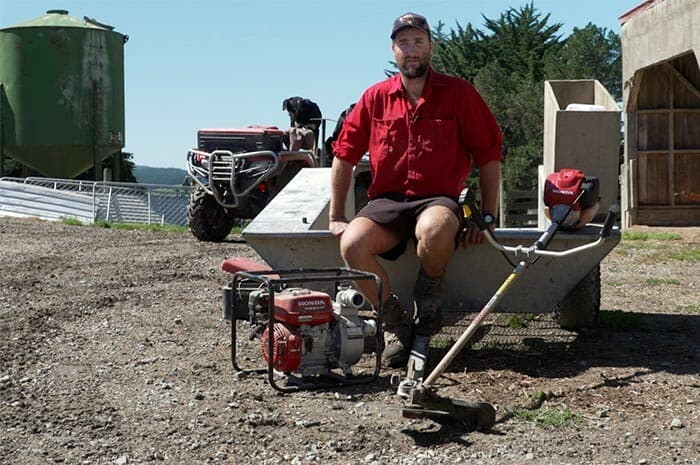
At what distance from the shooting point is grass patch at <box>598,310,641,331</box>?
6125 mm

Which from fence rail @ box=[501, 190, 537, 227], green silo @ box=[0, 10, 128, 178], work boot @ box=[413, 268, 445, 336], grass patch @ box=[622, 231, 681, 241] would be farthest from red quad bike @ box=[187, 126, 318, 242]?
green silo @ box=[0, 10, 128, 178]

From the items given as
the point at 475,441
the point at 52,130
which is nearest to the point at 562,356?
the point at 475,441

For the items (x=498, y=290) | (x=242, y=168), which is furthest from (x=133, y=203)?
(x=498, y=290)

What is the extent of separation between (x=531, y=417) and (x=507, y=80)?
30500 millimetres

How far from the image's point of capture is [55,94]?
28.3 meters

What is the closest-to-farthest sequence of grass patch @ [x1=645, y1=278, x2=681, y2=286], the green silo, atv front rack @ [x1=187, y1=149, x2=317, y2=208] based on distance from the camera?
grass patch @ [x1=645, y1=278, x2=681, y2=286] < atv front rack @ [x1=187, y1=149, x2=317, y2=208] < the green silo

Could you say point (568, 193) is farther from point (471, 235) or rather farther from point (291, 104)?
point (291, 104)

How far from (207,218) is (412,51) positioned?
847cm

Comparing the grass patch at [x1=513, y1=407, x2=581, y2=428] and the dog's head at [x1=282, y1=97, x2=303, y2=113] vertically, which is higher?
the dog's head at [x1=282, y1=97, x2=303, y2=113]

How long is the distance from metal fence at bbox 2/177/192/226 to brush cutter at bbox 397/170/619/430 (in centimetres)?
1385

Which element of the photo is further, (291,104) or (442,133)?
(291,104)

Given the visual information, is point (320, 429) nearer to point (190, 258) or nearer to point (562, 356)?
point (562, 356)

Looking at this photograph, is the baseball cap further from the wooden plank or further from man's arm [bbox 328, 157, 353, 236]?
the wooden plank

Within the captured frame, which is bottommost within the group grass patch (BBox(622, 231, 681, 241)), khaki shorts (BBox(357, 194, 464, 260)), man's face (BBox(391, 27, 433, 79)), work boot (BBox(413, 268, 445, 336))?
work boot (BBox(413, 268, 445, 336))
